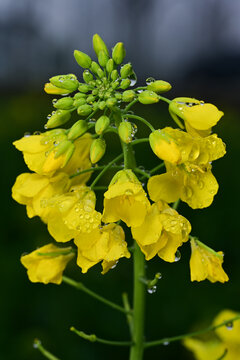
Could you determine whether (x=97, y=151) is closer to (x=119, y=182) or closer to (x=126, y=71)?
(x=119, y=182)

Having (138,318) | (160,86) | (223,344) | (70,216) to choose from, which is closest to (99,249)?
(70,216)

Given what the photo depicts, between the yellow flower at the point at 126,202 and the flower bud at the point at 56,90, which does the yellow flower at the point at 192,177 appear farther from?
the flower bud at the point at 56,90

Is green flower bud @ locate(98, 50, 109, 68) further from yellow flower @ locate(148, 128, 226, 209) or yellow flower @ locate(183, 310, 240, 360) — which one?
yellow flower @ locate(183, 310, 240, 360)

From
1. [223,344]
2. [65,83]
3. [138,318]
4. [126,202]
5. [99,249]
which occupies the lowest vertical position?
[223,344]

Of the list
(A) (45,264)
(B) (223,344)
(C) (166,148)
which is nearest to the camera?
(C) (166,148)

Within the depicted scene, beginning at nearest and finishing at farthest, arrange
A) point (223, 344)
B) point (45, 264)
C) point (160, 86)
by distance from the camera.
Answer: point (160, 86)
point (45, 264)
point (223, 344)

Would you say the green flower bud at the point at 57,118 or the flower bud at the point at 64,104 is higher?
the flower bud at the point at 64,104

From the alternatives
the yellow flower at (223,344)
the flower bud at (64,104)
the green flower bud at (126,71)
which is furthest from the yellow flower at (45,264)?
the yellow flower at (223,344)
